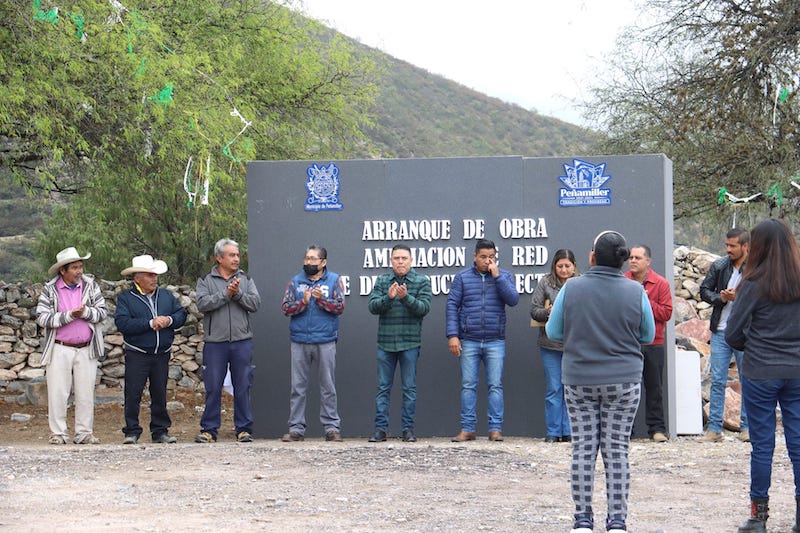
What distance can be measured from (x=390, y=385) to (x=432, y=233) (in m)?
1.59

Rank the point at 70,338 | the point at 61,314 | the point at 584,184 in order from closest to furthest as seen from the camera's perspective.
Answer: the point at 61,314 < the point at 70,338 < the point at 584,184

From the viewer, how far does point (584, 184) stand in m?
11.0

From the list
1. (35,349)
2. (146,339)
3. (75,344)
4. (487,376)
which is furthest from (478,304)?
(35,349)

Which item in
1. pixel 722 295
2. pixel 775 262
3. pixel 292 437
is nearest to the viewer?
pixel 775 262

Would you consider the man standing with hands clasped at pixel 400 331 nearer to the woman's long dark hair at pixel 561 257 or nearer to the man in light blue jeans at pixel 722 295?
the woman's long dark hair at pixel 561 257

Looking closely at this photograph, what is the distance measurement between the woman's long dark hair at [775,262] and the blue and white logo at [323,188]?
565cm

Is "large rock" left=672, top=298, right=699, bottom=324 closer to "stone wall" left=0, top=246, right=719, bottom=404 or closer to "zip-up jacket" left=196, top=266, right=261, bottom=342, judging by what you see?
"stone wall" left=0, top=246, right=719, bottom=404

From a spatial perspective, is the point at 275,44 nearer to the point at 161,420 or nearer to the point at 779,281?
the point at 161,420

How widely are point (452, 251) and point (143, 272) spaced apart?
2.96 metres

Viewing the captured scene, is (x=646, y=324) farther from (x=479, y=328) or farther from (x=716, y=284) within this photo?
(x=716, y=284)

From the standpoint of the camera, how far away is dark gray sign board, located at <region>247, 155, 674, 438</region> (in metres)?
11.0

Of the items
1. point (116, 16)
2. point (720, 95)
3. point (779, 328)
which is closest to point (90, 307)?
point (116, 16)

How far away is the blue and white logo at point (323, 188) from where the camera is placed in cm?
1112

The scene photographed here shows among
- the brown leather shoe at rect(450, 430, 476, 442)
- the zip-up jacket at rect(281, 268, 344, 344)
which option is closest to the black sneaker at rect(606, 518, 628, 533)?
the brown leather shoe at rect(450, 430, 476, 442)
